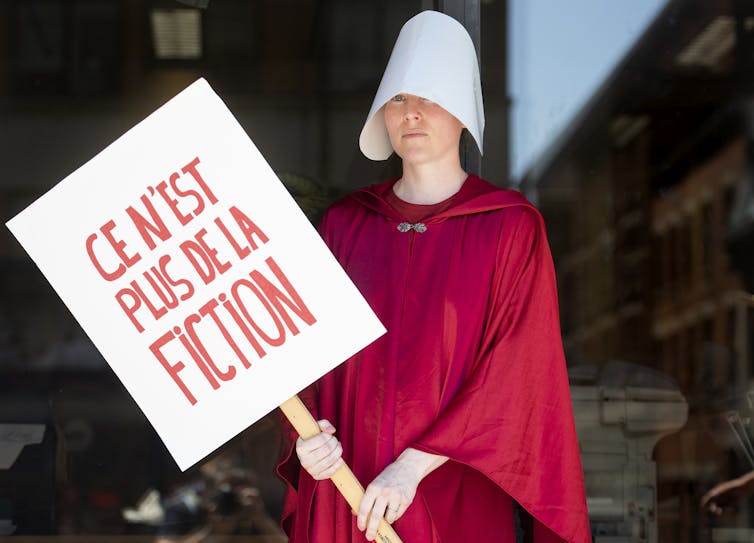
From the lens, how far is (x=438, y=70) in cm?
169

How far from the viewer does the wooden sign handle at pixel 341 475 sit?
155cm

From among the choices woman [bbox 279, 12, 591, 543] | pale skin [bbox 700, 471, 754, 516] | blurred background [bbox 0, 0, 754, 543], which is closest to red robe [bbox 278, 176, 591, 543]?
woman [bbox 279, 12, 591, 543]

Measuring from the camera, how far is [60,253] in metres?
1.55

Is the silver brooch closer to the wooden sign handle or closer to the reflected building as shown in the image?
the wooden sign handle

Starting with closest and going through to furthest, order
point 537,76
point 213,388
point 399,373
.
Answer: point 213,388
point 399,373
point 537,76

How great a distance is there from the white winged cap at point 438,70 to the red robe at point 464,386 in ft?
0.46

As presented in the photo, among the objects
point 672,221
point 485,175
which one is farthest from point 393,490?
point 672,221

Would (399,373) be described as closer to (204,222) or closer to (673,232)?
(204,222)

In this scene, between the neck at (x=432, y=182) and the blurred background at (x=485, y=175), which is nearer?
the neck at (x=432, y=182)

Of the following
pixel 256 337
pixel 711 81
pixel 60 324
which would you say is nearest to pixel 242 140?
pixel 256 337

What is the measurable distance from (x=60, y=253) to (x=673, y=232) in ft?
11.9

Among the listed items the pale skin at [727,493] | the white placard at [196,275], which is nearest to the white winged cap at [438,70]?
the white placard at [196,275]

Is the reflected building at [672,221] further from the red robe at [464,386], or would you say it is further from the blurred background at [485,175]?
the red robe at [464,386]

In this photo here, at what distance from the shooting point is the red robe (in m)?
1.63
